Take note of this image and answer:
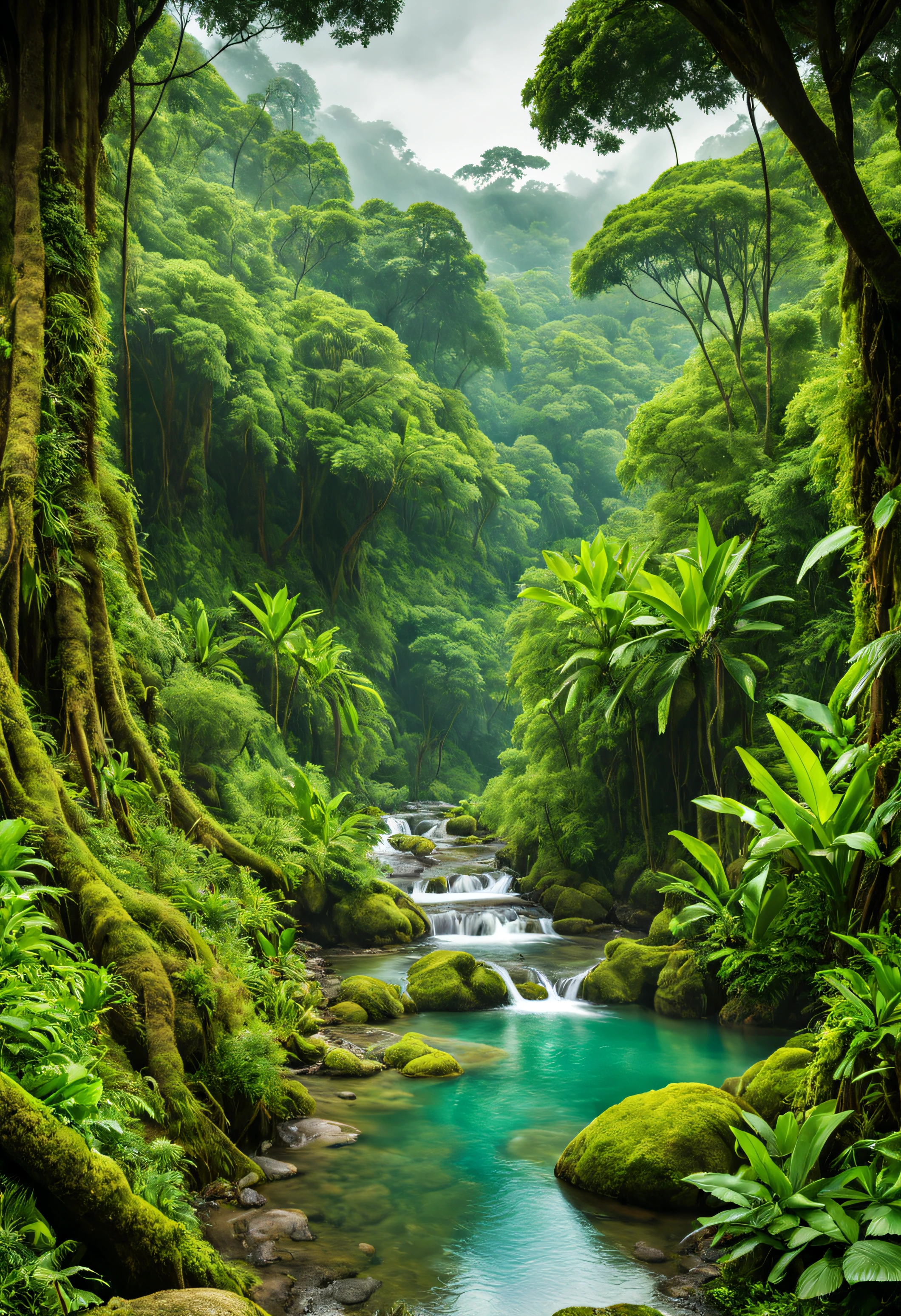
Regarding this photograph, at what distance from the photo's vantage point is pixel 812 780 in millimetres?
3953

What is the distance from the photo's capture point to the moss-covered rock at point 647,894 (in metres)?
11.6

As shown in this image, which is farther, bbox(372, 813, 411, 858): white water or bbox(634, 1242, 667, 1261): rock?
bbox(372, 813, 411, 858): white water

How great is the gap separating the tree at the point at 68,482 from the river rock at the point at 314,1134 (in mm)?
911

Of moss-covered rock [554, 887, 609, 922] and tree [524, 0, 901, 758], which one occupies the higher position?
tree [524, 0, 901, 758]

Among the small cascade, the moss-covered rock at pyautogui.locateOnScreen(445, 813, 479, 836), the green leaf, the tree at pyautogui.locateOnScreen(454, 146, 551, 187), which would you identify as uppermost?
the tree at pyautogui.locateOnScreen(454, 146, 551, 187)

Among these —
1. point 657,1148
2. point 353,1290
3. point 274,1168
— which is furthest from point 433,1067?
point 353,1290

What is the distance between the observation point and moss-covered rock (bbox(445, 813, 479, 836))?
750 inches

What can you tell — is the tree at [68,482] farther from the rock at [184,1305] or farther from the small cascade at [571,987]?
the small cascade at [571,987]

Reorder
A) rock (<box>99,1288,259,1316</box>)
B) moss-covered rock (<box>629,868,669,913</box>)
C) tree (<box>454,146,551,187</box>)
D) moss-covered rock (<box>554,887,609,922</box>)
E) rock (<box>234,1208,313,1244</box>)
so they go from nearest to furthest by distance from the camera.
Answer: rock (<box>99,1288,259,1316</box>), rock (<box>234,1208,313,1244</box>), moss-covered rock (<box>629,868,669,913</box>), moss-covered rock (<box>554,887,609,922</box>), tree (<box>454,146,551,187</box>)

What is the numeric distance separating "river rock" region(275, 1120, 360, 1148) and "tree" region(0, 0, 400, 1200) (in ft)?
2.99

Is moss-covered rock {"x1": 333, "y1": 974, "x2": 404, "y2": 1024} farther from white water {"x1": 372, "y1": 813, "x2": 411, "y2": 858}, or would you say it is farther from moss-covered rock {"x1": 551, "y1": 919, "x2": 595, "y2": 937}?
white water {"x1": 372, "y1": 813, "x2": 411, "y2": 858}

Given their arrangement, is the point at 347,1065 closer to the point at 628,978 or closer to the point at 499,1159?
the point at 499,1159

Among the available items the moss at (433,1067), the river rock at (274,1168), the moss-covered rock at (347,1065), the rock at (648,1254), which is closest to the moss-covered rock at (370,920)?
the moss at (433,1067)

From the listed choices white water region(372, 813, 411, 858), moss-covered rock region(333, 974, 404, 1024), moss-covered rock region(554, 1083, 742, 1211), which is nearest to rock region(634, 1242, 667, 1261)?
moss-covered rock region(554, 1083, 742, 1211)
